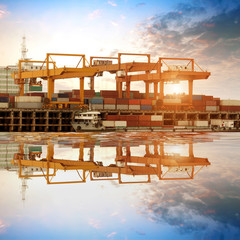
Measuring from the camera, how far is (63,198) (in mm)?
11031

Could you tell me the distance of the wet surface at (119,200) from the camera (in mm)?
8023

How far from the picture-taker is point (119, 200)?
10648 mm

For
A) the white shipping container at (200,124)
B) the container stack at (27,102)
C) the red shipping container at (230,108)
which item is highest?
the container stack at (27,102)

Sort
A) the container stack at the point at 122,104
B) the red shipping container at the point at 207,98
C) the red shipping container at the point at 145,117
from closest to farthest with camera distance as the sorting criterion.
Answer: the red shipping container at the point at 145,117
the container stack at the point at 122,104
the red shipping container at the point at 207,98

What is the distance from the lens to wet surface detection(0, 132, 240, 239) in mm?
8023

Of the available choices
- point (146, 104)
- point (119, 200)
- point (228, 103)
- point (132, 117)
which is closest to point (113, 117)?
point (132, 117)

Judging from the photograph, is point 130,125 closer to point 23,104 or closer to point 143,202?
point 23,104

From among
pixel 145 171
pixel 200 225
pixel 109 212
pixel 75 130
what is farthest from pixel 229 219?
pixel 75 130

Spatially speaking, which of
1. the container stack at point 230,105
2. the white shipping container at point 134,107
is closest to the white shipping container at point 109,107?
the white shipping container at point 134,107

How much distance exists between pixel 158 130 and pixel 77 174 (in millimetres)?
42542

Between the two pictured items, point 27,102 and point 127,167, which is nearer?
point 127,167

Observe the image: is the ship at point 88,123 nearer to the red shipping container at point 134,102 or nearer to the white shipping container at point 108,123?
the white shipping container at point 108,123

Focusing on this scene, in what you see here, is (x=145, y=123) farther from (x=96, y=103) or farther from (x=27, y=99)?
(x=27, y=99)

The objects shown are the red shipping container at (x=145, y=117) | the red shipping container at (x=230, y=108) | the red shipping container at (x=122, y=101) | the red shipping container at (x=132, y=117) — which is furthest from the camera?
the red shipping container at (x=230, y=108)
